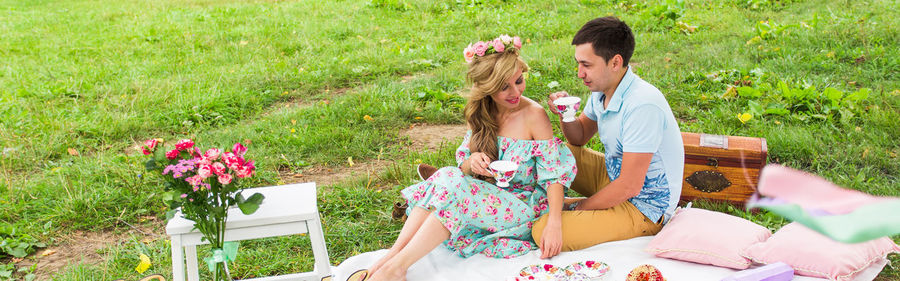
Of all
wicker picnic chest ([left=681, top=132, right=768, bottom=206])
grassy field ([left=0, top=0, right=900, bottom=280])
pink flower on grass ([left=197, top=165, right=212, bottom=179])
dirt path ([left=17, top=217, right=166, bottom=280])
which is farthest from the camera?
grassy field ([left=0, top=0, right=900, bottom=280])

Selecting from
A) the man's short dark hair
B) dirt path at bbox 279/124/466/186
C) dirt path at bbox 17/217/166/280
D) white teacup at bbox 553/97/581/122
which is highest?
the man's short dark hair

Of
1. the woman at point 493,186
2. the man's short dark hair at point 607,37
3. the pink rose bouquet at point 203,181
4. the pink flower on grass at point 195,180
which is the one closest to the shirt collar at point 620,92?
the man's short dark hair at point 607,37

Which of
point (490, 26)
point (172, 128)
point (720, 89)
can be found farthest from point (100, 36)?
point (720, 89)

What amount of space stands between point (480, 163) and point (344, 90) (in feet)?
12.1

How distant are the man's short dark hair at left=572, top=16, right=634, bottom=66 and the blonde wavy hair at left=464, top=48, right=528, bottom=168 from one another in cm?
36

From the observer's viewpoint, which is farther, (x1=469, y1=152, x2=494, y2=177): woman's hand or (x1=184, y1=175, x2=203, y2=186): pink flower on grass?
(x1=469, y1=152, x2=494, y2=177): woman's hand

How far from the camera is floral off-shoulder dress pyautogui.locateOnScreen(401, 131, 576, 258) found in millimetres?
3402

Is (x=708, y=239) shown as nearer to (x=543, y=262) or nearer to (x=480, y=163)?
(x=543, y=262)

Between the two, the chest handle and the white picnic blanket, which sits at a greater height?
the chest handle

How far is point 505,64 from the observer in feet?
11.0

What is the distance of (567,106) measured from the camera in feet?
11.5

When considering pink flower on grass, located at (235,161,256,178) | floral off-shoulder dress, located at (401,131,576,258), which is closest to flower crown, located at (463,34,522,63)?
floral off-shoulder dress, located at (401,131,576,258)

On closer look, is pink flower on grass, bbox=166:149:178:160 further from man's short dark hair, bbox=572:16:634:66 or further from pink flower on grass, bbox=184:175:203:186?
man's short dark hair, bbox=572:16:634:66

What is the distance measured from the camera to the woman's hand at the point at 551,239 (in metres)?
3.39
